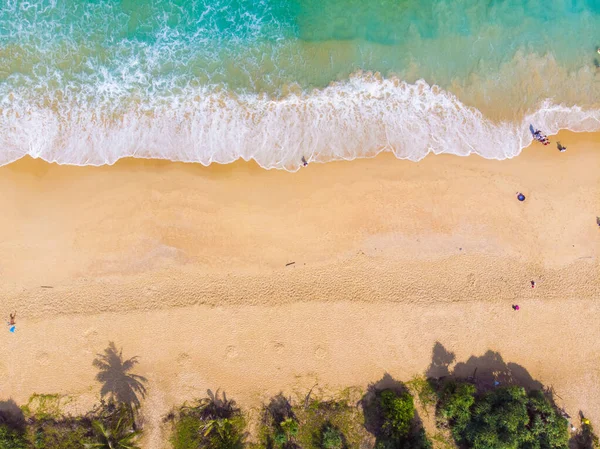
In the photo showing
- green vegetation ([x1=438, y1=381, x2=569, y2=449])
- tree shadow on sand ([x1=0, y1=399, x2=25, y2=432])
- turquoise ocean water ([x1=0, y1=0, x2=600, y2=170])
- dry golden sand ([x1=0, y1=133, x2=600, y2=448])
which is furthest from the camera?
turquoise ocean water ([x1=0, y1=0, x2=600, y2=170])

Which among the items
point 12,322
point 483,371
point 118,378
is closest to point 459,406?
point 483,371

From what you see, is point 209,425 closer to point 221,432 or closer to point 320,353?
point 221,432

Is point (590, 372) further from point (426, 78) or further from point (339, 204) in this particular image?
point (426, 78)

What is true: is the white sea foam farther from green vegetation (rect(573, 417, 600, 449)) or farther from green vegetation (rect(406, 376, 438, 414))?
green vegetation (rect(573, 417, 600, 449))

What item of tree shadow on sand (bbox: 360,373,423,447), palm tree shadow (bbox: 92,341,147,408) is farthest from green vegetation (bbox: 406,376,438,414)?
palm tree shadow (bbox: 92,341,147,408)

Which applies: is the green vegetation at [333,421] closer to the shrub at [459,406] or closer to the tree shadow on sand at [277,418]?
the tree shadow on sand at [277,418]
